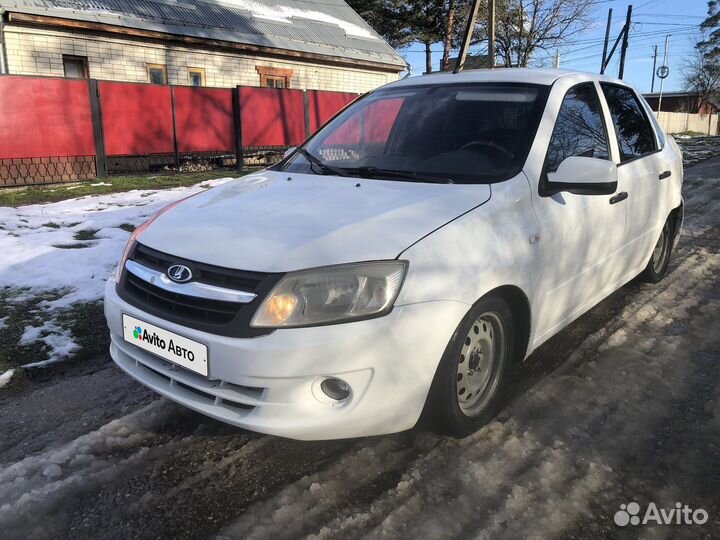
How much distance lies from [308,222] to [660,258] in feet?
11.7

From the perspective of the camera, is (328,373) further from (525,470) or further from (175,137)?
(175,137)

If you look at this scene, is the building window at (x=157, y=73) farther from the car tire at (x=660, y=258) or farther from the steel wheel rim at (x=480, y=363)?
the steel wheel rim at (x=480, y=363)

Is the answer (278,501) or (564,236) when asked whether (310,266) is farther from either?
(564,236)

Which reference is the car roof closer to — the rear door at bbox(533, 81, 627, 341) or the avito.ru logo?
the rear door at bbox(533, 81, 627, 341)

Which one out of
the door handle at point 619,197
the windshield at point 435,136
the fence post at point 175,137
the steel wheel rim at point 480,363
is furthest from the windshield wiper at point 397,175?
the fence post at point 175,137

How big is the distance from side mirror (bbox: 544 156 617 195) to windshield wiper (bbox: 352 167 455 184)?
54cm

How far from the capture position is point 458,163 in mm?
2920

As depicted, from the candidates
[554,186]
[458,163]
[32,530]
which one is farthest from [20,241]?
[554,186]

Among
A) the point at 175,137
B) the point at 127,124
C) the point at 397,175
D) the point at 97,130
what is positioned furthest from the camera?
the point at 175,137

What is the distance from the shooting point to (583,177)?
276cm

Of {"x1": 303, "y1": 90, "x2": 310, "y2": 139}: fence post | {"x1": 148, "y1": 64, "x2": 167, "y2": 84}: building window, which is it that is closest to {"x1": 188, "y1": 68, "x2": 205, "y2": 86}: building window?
{"x1": 148, "y1": 64, "x2": 167, "y2": 84}: building window

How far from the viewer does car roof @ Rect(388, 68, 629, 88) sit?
129 inches

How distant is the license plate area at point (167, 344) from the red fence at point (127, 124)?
33.3 ft

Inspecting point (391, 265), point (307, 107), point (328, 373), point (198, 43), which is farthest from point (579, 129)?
point (198, 43)
